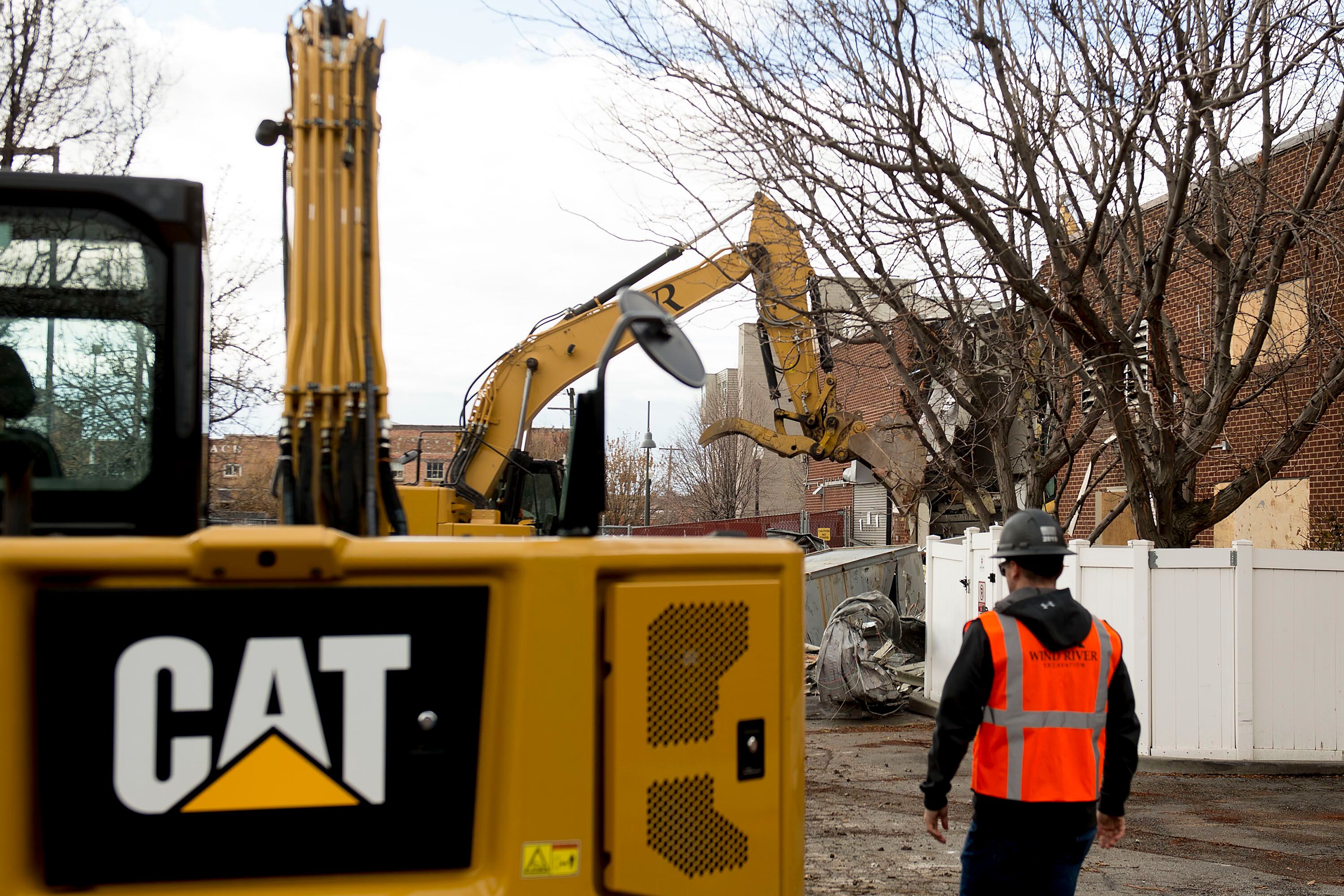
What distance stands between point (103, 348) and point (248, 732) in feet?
4.08

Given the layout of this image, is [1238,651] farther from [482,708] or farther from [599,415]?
[482,708]

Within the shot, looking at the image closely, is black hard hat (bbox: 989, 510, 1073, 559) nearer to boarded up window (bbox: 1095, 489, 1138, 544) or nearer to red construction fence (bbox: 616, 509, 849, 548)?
boarded up window (bbox: 1095, 489, 1138, 544)

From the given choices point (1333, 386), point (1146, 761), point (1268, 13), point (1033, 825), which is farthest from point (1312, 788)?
point (1033, 825)

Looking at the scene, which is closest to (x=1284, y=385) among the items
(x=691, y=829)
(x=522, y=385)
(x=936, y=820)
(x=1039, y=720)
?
(x=522, y=385)

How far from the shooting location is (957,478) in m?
12.8

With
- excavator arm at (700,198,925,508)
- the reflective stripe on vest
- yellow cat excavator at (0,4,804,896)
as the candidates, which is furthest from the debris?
yellow cat excavator at (0,4,804,896)

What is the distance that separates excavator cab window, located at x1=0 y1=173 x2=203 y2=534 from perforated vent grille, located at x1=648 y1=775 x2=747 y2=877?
1.42m

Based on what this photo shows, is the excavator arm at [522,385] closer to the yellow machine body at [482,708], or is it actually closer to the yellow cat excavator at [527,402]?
the yellow cat excavator at [527,402]

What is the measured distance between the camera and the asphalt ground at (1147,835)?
6.60 metres

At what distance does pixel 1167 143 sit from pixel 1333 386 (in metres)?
2.36

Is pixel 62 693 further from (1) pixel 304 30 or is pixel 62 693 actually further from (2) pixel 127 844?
(1) pixel 304 30

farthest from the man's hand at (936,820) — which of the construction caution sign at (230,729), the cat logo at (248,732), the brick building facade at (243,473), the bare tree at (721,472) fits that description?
the bare tree at (721,472)

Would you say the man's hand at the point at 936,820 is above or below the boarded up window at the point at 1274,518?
below

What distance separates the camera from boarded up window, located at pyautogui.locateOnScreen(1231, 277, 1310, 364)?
10.7 m
